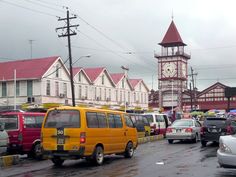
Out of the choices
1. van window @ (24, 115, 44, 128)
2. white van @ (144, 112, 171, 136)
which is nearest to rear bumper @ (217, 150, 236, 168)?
van window @ (24, 115, 44, 128)

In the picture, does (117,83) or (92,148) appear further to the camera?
(117,83)

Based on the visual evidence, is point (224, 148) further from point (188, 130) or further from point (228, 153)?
point (188, 130)

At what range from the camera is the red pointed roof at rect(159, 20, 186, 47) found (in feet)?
326

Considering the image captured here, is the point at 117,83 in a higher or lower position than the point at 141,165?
higher

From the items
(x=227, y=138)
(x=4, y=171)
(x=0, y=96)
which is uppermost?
(x=0, y=96)

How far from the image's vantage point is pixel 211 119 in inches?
989

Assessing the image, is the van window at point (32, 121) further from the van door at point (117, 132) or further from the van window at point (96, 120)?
the van window at point (96, 120)

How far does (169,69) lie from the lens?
321ft

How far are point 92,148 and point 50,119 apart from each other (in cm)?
172

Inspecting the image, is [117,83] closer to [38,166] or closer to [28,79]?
[28,79]

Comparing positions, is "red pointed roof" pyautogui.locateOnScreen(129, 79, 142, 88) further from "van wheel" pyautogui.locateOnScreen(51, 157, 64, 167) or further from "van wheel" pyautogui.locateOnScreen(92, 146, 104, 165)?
"van wheel" pyautogui.locateOnScreen(92, 146, 104, 165)

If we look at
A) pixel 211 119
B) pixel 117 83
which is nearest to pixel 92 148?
pixel 211 119

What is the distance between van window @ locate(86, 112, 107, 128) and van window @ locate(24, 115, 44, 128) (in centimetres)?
355

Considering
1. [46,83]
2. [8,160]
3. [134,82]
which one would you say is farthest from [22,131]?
[134,82]
